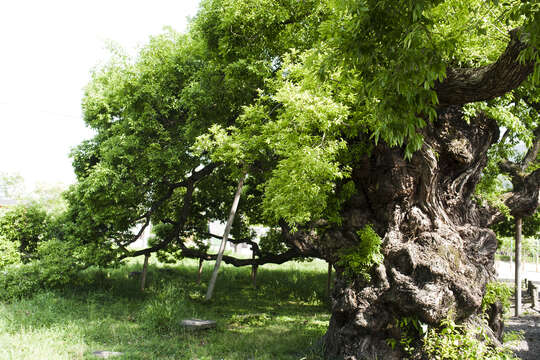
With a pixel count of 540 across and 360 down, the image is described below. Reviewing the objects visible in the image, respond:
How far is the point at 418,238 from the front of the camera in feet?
25.3

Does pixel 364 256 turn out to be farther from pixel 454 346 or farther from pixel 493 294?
pixel 493 294

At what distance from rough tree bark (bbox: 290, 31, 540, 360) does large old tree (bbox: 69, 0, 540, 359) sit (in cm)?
3

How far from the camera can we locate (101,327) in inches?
374

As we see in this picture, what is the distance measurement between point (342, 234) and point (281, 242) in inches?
363

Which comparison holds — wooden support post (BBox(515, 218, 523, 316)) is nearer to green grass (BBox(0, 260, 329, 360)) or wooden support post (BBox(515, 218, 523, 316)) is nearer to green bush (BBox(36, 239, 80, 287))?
green grass (BBox(0, 260, 329, 360))

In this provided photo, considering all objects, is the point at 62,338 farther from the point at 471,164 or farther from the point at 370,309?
the point at 471,164

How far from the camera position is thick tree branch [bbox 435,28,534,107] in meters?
4.91

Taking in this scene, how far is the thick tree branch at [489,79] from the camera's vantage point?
4.91m

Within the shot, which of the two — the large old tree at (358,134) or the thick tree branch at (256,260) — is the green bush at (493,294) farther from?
the thick tree branch at (256,260)

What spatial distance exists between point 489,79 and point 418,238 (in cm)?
357

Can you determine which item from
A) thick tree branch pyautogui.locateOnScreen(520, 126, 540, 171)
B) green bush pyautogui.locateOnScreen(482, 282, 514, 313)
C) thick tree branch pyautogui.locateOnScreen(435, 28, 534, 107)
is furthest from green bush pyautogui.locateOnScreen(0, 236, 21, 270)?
thick tree branch pyautogui.locateOnScreen(520, 126, 540, 171)

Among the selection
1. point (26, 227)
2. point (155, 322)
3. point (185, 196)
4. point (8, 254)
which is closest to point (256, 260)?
point (185, 196)

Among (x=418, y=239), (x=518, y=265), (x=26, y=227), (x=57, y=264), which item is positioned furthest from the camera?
(x=26, y=227)

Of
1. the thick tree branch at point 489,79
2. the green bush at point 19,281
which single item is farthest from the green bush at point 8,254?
the thick tree branch at point 489,79
